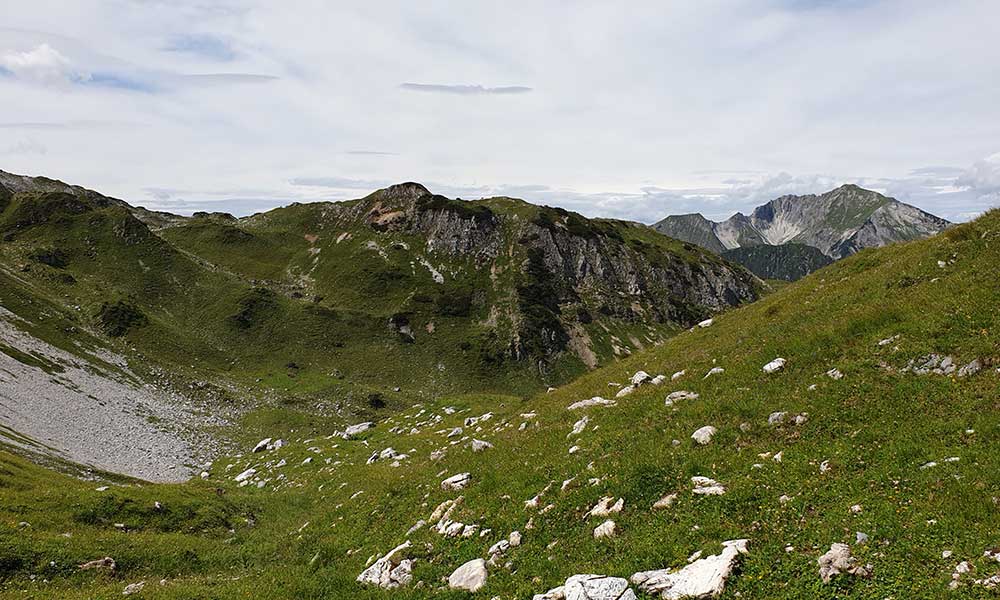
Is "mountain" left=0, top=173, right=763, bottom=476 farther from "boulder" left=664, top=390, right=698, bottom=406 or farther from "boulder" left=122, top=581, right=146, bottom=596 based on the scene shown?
"boulder" left=664, top=390, right=698, bottom=406

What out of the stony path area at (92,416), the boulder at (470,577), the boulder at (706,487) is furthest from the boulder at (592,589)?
the stony path area at (92,416)

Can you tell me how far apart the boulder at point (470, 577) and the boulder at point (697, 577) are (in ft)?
14.7

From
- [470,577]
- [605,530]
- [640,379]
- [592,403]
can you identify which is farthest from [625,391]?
[470,577]

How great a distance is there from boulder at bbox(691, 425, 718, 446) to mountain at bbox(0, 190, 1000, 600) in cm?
13

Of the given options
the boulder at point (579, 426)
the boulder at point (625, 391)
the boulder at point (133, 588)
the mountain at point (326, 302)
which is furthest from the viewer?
the mountain at point (326, 302)

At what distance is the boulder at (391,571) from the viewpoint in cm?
1409

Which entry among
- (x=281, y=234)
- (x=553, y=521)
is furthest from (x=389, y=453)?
(x=281, y=234)

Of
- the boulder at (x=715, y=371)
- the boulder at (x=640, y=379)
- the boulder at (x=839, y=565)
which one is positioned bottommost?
the boulder at (x=839, y=565)

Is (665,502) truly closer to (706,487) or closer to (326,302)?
(706,487)

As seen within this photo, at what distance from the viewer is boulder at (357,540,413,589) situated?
14094 millimetres

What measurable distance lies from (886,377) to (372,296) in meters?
119

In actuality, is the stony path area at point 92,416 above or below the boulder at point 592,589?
below

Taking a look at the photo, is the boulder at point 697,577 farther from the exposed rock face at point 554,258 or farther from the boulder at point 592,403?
the exposed rock face at point 554,258

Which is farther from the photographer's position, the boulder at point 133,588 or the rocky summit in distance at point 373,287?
the rocky summit in distance at point 373,287
